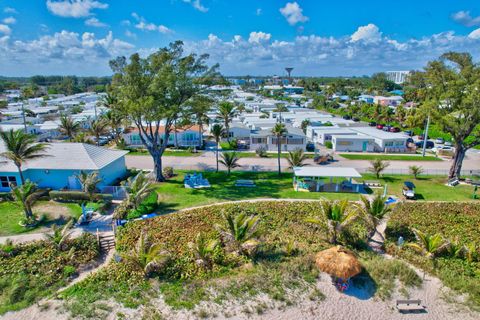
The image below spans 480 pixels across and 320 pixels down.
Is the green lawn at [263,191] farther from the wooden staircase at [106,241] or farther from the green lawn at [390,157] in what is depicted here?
the green lawn at [390,157]

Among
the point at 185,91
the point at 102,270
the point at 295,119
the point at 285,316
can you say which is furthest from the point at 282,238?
the point at 295,119

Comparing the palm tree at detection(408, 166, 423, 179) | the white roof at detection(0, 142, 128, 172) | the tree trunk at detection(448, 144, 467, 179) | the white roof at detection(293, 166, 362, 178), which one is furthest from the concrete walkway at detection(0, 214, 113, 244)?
the tree trunk at detection(448, 144, 467, 179)

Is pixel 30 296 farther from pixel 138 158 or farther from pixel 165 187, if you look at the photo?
pixel 138 158

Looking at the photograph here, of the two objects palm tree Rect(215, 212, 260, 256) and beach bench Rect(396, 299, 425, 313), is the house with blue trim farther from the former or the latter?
beach bench Rect(396, 299, 425, 313)

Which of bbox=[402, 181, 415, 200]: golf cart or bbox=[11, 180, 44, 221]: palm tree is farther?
bbox=[402, 181, 415, 200]: golf cart

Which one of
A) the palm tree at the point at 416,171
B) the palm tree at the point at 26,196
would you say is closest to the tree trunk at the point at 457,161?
the palm tree at the point at 416,171
